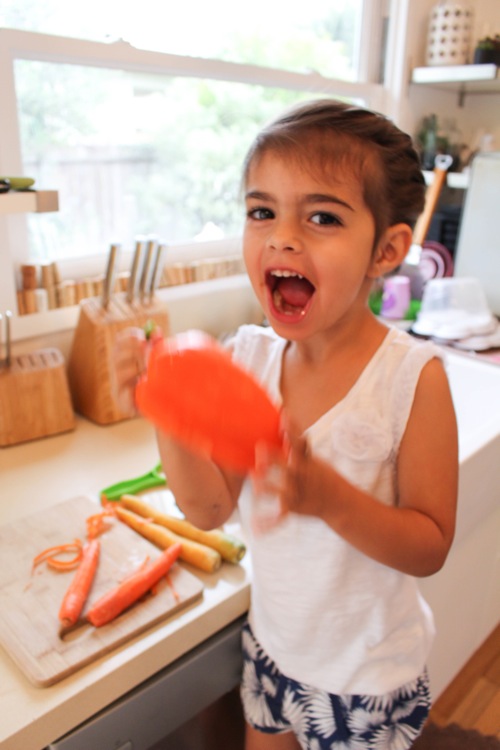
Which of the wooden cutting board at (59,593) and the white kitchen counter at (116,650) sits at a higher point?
the wooden cutting board at (59,593)


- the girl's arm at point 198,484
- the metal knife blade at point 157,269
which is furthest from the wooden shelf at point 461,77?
the girl's arm at point 198,484

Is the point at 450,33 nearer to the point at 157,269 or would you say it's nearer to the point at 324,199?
the point at 157,269

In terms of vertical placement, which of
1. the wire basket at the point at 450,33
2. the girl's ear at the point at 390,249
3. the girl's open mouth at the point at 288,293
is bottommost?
the girl's open mouth at the point at 288,293

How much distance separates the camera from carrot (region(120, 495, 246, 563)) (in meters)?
0.79

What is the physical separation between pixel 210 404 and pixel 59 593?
0.32 meters

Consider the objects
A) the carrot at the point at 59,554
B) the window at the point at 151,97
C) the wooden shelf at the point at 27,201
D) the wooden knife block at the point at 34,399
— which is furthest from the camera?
the window at the point at 151,97

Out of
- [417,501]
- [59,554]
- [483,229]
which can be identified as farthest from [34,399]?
[483,229]

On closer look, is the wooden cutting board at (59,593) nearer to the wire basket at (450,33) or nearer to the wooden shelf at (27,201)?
the wooden shelf at (27,201)

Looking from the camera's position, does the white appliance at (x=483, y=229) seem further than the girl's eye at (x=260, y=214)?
Yes

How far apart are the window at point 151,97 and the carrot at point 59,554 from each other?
1.97ft

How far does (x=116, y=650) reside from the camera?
2.13 feet

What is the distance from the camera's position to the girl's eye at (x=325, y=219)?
0.64 m

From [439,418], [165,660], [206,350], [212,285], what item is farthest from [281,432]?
[212,285]

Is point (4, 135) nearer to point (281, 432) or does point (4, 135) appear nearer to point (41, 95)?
point (41, 95)
